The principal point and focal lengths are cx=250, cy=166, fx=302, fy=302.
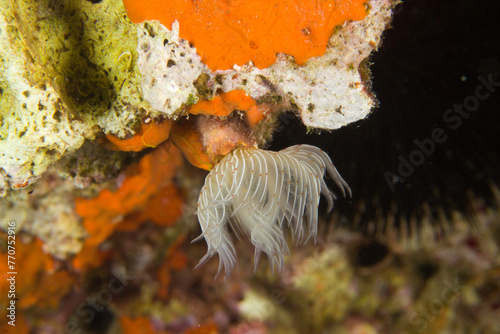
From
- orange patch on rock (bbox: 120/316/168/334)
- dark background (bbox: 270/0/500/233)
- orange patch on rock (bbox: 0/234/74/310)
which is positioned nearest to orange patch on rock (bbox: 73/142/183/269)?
orange patch on rock (bbox: 0/234/74/310)

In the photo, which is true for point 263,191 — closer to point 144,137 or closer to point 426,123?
point 144,137

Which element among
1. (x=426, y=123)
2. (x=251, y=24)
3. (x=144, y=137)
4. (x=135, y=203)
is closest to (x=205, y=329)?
(x=135, y=203)

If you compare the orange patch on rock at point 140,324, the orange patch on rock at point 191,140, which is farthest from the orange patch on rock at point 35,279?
the orange patch on rock at point 191,140

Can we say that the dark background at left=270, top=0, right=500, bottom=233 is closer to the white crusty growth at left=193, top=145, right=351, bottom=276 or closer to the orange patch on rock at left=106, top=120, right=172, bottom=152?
the white crusty growth at left=193, top=145, right=351, bottom=276

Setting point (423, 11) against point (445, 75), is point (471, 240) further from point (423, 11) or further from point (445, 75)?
point (423, 11)

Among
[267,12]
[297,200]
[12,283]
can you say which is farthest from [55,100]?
[12,283]

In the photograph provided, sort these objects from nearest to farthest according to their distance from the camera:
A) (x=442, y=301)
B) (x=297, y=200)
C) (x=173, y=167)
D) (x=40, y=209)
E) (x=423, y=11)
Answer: (x=423, y=11) < (x=297, y=200) < (x=40, y=209) < (x=173, y=167) < (x=442, y=301)

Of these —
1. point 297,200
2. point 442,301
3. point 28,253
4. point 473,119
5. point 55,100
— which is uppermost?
point 55,100

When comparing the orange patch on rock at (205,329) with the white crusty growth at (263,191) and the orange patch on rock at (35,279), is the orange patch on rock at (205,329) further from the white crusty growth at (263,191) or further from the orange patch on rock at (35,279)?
the white crusty growth at (263,191)
